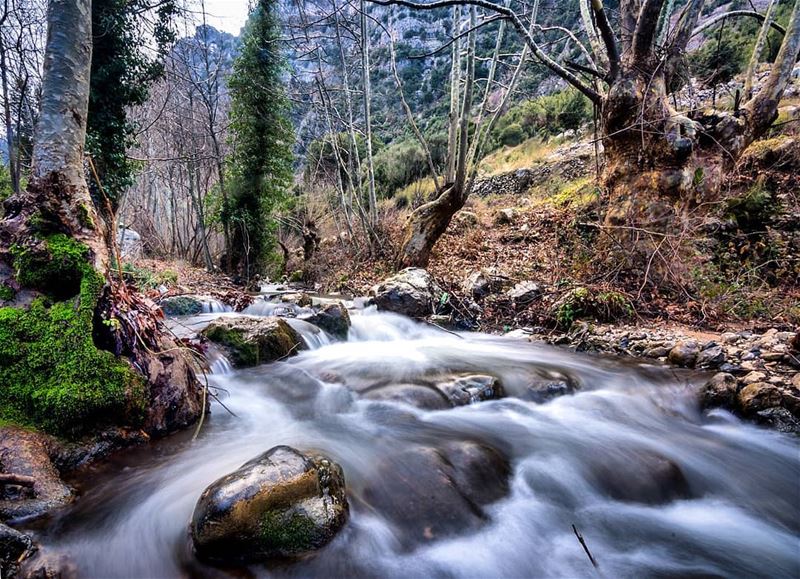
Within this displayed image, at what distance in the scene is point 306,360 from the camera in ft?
17.9

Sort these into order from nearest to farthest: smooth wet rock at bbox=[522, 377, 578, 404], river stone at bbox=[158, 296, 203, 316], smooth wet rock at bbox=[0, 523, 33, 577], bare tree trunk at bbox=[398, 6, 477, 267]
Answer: smooth wet rock at bbox=[0, 523, 33, 577] → smooth wet rock at bbox=[522, 377, 578, 404] → river stone at bbox=[158, 296, 203, 316] → bare tree trunk at bbox=[398, 6, 477, 267]

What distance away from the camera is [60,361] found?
2.74 meters

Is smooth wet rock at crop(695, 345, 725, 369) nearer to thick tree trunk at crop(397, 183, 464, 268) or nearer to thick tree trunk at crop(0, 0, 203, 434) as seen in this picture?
thick tree trunk at crop(0, 0, 203, 434)

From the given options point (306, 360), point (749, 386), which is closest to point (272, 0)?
point (306, 360)

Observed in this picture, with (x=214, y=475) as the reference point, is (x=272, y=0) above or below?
above

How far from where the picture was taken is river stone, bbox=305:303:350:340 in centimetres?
656

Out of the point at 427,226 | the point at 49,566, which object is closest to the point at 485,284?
the point at 427,226

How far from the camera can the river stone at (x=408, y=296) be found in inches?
306

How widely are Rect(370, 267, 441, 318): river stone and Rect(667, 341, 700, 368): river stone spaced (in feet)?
13.2

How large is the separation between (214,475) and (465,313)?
5511mm

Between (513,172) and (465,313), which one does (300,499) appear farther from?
(513,172)

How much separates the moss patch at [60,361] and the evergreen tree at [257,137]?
1051 centimetres

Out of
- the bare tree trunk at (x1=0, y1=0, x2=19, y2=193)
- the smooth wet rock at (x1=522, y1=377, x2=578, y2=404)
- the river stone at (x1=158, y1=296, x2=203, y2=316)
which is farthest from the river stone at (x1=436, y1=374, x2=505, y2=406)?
the bare tree trunk at (x1=0, y1=0, x2=19, y2=193)

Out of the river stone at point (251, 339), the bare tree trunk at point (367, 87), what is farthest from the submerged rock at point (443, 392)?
the bare tree trunk at point (367, 87)
